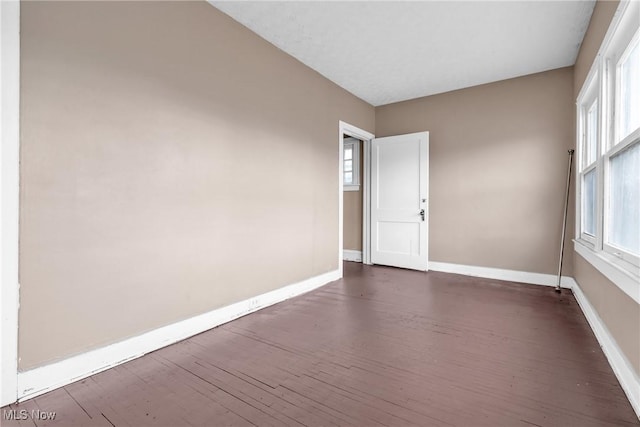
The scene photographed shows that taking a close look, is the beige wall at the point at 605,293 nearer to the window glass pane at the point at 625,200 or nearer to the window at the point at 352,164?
the window glass pane at the point at 625,200

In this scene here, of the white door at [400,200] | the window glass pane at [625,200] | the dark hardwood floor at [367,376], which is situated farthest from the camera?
the white door at [400,200]

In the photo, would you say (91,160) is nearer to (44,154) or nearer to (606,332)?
(44,154)

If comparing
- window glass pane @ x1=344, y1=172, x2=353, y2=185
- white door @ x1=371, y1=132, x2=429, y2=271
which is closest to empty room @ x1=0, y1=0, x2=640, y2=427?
white door @ x1=371, y1=132, x2=429, y2=271

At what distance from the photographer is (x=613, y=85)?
84.4 inches

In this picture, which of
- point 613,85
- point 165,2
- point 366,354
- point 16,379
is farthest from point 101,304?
point 613,85

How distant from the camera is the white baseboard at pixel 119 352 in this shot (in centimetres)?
169

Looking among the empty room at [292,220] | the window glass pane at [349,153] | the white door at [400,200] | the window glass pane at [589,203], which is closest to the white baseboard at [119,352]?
the empty room at [292,220]

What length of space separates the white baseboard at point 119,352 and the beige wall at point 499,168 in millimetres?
3034

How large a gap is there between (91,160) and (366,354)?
214cm

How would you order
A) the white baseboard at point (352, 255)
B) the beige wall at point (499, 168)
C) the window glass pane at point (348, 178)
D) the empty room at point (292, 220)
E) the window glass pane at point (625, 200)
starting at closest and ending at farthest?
the empty room at point (292, 220), the window glass pane at point (625, 200), the beige wall at point (499, 168), the white baseboard at point (352, 255), the window glass pane at point (348, 178)

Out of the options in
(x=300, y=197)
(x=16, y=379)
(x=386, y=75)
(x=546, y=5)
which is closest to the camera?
(x=16, y=379)

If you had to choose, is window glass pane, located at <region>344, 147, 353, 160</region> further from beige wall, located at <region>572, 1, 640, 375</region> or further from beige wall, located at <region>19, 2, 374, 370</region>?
beige wall, located at <region>572, 1, 640, 375</region>

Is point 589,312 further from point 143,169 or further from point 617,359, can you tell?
point 143,169

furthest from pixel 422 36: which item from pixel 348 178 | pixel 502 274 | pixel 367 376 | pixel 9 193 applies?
pixel 9 193
